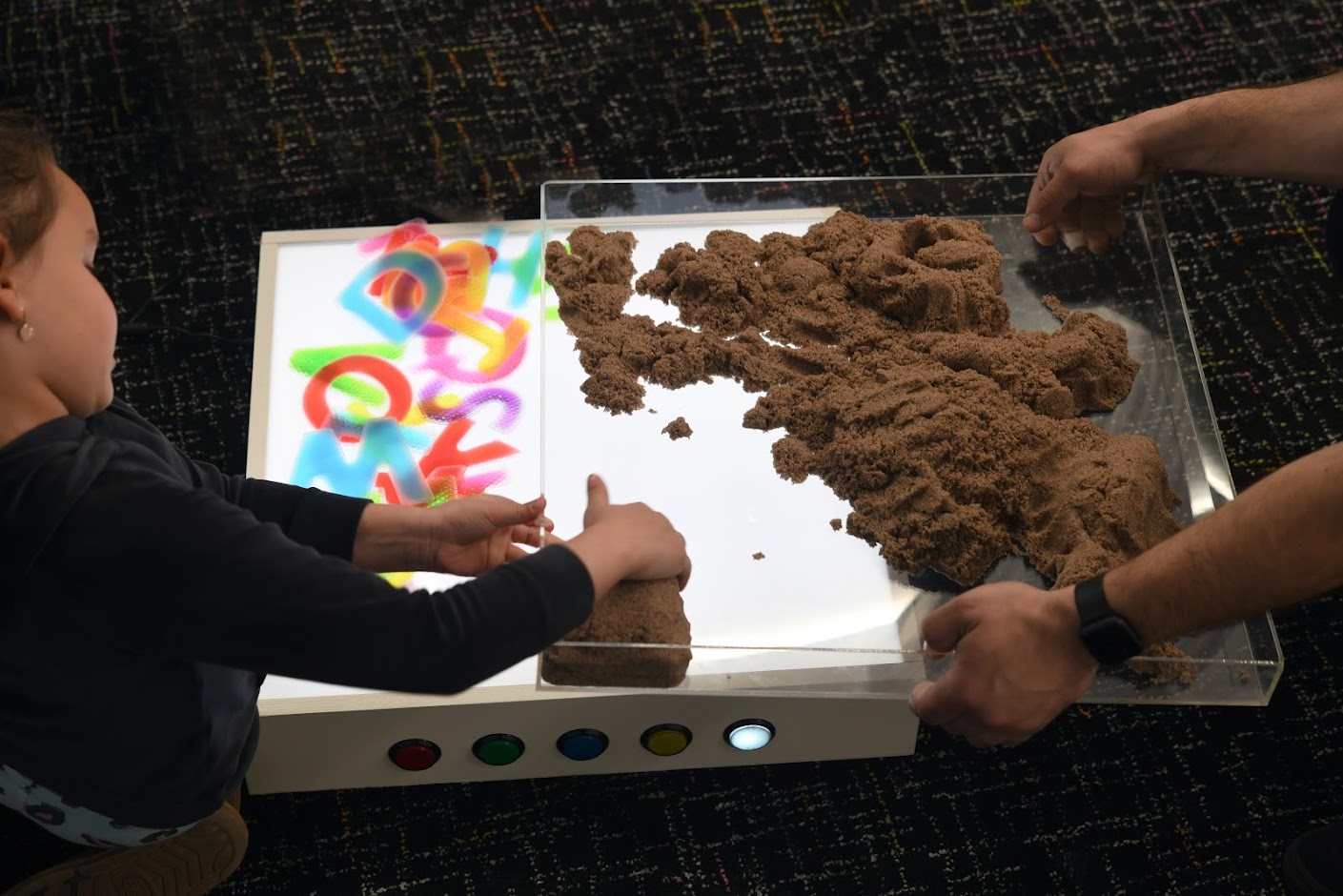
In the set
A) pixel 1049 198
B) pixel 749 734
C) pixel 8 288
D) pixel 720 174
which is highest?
pixel 8 288

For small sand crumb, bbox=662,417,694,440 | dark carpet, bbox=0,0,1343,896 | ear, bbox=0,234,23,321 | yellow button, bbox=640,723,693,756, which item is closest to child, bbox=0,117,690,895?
ear, bbox=0,234,23,321

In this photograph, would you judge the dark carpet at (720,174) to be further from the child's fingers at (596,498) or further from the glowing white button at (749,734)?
the child's fingers at (596,498)

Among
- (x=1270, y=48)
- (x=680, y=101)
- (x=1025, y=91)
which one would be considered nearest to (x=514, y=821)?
(x=680, y=101)

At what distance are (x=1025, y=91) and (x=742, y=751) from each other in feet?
3.82

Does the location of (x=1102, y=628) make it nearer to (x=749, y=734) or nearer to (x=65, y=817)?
(x=749, y=734)

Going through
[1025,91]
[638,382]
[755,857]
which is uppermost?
[638,382]

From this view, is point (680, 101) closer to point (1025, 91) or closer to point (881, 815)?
point (1025, 91)

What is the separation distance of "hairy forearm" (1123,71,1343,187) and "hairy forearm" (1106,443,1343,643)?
0.45 m

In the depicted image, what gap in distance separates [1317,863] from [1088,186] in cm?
71

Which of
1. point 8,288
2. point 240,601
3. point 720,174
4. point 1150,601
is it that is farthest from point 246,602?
point 720,174

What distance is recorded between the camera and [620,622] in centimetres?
104

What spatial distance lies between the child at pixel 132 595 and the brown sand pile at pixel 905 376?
0.20 metres

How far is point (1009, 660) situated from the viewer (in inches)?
39.8

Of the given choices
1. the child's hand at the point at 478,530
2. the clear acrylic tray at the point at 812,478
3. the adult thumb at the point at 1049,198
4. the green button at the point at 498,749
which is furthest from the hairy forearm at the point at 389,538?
the adult thumb at the point at 1049,198
